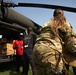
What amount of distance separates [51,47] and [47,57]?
0.49 ft

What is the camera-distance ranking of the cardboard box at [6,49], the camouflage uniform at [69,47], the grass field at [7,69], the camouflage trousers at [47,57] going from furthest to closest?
the cardboard box at [6,49] → the grass field at [7,69] → the camouflage uniform at [69,47] → the camouflage trousers at [47,57]

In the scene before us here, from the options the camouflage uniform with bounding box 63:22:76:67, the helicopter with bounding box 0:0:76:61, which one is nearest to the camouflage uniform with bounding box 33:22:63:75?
the camouflage uniform with bounding box 63:22:76:67

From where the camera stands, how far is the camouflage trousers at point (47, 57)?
372cm

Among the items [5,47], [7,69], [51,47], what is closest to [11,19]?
[5,47]

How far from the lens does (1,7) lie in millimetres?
9516

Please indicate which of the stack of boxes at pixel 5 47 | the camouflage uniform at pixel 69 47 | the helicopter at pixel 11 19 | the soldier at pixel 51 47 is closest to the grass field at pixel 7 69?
the stack of boxes at pixel 5 47

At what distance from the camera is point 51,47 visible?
3.76 m

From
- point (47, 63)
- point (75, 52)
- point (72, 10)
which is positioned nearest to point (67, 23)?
point (75, 52)

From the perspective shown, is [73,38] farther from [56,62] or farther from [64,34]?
[56,62]

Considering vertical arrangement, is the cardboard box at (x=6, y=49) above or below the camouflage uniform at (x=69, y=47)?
below

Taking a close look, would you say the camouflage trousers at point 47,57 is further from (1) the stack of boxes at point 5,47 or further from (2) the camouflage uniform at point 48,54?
(1) the stack of boxes at point 5,47

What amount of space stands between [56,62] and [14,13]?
636cm

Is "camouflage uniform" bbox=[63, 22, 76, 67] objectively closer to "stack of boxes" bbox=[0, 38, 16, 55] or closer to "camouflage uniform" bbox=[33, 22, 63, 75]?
"camouflage uniform" bbox=[33, 22, 63, 75]

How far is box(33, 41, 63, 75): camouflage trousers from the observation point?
3.72 meters
